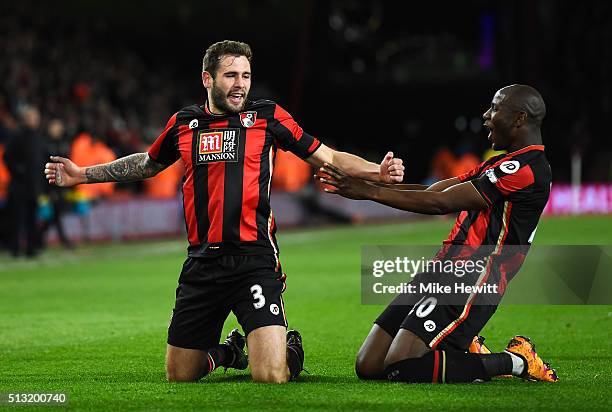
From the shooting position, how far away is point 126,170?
312 inches

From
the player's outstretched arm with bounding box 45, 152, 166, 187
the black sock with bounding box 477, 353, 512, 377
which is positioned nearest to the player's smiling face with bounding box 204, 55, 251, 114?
the player's outstretched arm with bounding box 45, 152, 166, 187

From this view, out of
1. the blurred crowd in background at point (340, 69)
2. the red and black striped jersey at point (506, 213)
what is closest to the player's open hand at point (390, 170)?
the red and black striped jersey at point (506, 213)

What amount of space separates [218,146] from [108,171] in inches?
39.7

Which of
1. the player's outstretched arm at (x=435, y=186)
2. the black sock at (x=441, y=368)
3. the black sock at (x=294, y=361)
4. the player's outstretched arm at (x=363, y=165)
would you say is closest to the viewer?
the black sock at (x=441, y=368)

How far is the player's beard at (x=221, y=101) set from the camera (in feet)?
24.1

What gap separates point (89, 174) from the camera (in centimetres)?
796

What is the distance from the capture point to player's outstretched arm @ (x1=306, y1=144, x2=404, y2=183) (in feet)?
23.5

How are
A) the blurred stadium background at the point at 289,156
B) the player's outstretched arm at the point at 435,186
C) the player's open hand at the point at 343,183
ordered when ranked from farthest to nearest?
1. the blurred stadium background at the point at 289,156
2. the player's outstretched arm at the point at 435,186
3. the player's open hand at the point at 343,183

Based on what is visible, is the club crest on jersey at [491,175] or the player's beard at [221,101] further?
the player's beard at [221,101]

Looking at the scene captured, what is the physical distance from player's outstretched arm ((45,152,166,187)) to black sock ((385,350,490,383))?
219 centimetres

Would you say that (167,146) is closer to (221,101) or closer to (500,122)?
(221,101)

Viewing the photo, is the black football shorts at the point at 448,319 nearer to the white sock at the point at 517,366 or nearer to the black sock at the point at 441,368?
the black sock at the point at 441,368

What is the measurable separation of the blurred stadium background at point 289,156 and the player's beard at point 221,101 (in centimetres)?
177

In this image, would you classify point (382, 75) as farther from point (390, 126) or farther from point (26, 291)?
point (26, 291)
